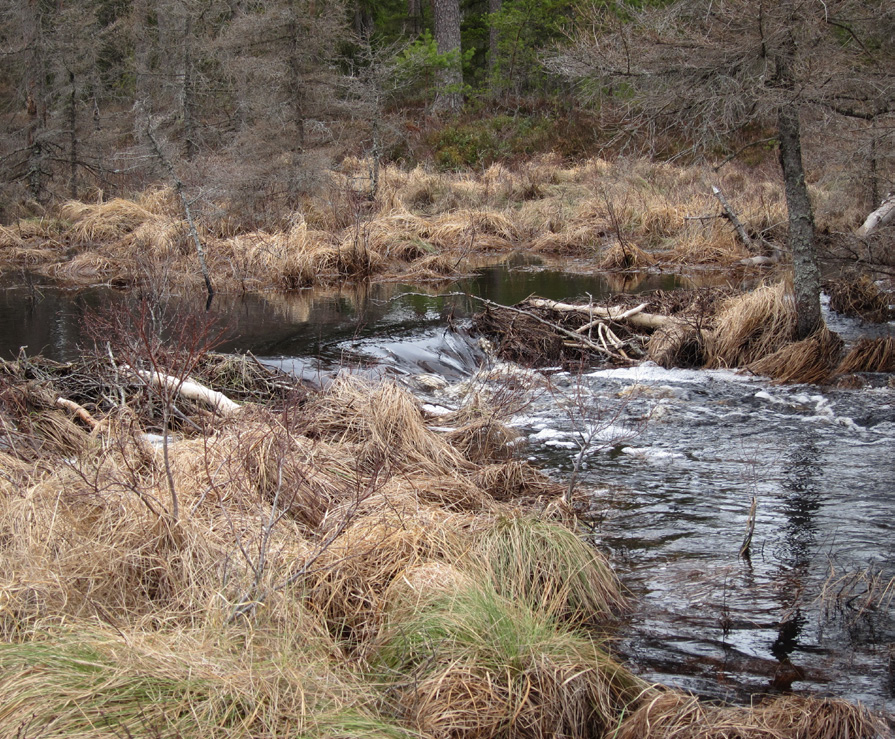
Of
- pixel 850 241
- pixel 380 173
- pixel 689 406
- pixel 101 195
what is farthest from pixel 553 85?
pixel 689 406

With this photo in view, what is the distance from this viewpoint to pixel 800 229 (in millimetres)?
8859

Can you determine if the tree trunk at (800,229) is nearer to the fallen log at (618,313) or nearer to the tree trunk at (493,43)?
the fallen log at (618,313)

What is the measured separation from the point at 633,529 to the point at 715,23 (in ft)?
16.6

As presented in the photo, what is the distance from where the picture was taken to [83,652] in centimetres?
314

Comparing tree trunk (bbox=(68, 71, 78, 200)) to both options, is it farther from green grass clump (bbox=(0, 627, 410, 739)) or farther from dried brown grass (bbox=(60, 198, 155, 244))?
green grass clump (bbox=(0, 627, 410, 739))

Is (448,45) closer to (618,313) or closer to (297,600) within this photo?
(618,313)

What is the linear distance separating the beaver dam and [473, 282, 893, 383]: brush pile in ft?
4.61

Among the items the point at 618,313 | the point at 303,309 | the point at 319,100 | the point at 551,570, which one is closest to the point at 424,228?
the point at 319,100

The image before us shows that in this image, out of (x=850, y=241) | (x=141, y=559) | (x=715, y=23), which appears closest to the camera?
(x=141, y=559)

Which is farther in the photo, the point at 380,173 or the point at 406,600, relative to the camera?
the point at 380,173

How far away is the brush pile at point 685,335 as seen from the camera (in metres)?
9.06

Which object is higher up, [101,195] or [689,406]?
[101,195]

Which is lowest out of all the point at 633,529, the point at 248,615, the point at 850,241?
the point at 633,529

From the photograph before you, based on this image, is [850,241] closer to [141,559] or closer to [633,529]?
[633,529]
